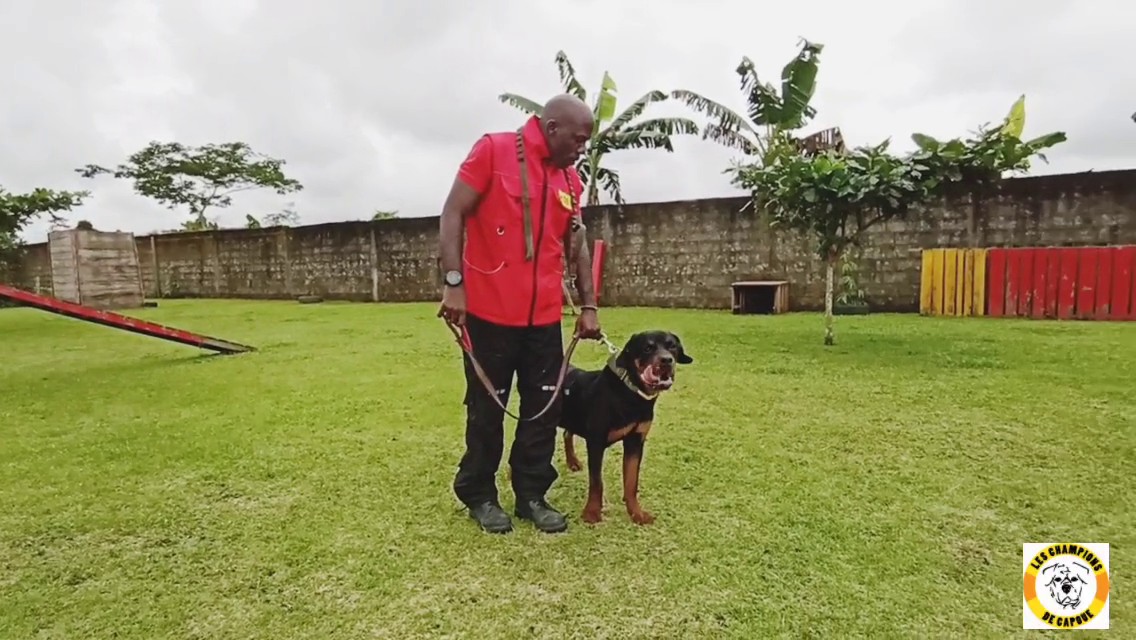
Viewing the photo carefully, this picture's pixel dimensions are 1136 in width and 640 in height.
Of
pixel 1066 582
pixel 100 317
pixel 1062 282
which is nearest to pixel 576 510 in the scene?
pixel 1066 582

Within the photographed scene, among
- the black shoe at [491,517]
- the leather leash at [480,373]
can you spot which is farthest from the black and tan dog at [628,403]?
the black shoe at [491,517]

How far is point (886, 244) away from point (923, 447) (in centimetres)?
691

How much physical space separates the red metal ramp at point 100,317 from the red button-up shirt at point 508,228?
4307 mm

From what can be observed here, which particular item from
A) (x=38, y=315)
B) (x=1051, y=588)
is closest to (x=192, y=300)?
(x=38, y=315)

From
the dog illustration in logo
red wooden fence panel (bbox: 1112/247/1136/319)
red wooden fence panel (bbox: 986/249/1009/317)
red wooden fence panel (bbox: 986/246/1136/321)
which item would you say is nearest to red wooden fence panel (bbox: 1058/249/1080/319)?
red wooden fence panel (bbox: 986/246/1136/321)

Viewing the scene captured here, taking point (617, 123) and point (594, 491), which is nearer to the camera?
point (594, 491)

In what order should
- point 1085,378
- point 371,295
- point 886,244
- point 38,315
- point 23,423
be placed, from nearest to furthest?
point 23,423, point 1085,378, point 886,244, point 38,315, point 371,295

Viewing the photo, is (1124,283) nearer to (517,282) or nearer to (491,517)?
(517,282)

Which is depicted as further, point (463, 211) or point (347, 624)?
point (463, 211)

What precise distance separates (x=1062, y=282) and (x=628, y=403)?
7765 mm

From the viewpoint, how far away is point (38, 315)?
12.5m

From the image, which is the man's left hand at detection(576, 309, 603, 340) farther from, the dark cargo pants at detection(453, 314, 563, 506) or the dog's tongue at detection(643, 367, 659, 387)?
the dog's tongue at detection(643, 367, 659, 387)

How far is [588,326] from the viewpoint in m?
2.38

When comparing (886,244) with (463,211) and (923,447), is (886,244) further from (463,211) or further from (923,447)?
(463,211)
